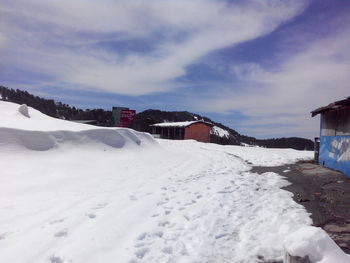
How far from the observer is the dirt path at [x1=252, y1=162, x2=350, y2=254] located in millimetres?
3675

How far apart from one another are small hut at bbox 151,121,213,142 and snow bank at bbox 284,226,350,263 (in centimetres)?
3002

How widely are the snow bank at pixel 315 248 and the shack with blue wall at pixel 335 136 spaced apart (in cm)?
698

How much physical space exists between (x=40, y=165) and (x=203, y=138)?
29.5 metres

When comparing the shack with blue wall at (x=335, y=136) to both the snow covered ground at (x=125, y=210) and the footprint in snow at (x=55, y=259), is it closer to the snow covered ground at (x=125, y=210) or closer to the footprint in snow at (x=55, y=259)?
the snow covered ground at (x=125, y=210)

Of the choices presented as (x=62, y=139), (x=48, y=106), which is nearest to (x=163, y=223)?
(x=62, y=139)

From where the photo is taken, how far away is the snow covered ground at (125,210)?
9.77 ft

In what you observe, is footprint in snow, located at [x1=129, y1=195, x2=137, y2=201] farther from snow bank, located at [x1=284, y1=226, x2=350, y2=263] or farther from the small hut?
the small hut

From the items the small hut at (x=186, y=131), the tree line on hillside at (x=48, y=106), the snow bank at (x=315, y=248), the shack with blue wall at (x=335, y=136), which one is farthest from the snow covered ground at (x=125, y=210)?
the tree line on hillside at (x=48, y=106)

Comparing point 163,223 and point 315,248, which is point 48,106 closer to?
point 163,223

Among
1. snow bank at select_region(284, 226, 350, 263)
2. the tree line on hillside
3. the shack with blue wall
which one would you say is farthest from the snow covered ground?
the tree line on hillside

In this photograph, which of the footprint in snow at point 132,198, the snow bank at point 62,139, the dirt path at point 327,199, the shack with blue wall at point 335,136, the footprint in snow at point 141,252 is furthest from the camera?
the shack with blue wall at point 335,136

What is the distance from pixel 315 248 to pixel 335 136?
8662 mm

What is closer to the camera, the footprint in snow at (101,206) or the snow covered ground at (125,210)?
the snow covered ground at (125,210)

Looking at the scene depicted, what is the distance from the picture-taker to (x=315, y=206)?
15.7 ft
